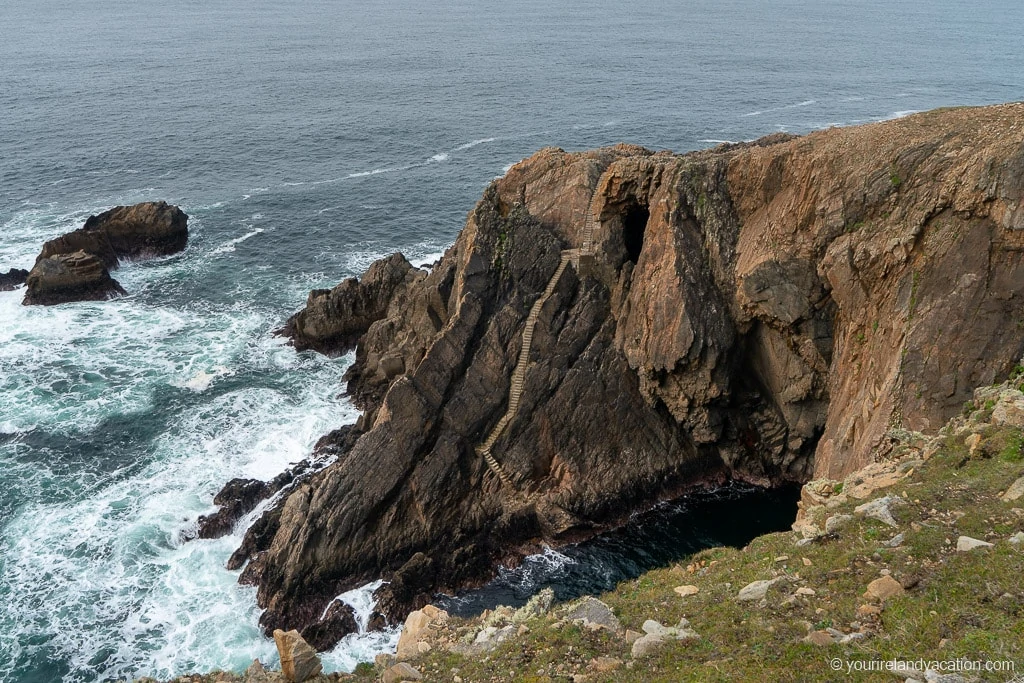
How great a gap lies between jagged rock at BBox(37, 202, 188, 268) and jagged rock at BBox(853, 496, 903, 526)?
7044 centimetres

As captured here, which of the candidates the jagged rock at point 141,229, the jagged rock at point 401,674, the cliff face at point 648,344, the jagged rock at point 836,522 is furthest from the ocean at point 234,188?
the jagged rock at point 836,522

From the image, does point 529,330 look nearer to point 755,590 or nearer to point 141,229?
point 755,590

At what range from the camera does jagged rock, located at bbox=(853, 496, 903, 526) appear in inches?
828

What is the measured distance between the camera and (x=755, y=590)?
64.1ft

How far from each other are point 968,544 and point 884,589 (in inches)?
104

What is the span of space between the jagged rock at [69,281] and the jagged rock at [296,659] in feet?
185

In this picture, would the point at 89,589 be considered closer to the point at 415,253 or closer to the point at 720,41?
the point at 415,253

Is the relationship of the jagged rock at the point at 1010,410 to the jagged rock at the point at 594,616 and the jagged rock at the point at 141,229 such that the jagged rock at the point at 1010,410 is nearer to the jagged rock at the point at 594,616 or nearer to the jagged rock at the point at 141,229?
the jagged rock at the point at 594,616

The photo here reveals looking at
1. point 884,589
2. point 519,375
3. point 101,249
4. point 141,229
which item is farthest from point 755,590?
point 141,229

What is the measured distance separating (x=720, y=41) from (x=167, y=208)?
Result: 133563 millimetres

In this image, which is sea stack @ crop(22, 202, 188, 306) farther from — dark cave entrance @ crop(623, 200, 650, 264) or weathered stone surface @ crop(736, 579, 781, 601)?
weathered stone surface @ crop(736, 579, 781, 601)

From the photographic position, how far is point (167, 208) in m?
75.4

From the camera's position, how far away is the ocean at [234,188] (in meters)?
38.3

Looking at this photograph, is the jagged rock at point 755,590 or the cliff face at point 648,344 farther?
the cliff face at point 648,344
